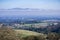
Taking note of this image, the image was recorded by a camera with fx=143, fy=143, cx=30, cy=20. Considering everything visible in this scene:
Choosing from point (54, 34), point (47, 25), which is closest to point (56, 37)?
point (54, 34)

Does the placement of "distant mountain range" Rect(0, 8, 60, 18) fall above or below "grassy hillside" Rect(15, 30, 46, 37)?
above

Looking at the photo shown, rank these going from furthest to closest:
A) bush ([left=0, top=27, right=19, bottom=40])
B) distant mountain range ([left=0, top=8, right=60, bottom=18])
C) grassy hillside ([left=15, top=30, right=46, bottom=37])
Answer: distant mountain range ([left=0, top=8, right=60, bottom=18]) < grassy hillside ([left=15, top=30, right=46, bottom=37]) < bush ([left=0, top=27, right=19, bottom=40])

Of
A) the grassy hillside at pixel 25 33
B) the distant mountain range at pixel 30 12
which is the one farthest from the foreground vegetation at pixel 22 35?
the distant mountain range at pixel 30 12

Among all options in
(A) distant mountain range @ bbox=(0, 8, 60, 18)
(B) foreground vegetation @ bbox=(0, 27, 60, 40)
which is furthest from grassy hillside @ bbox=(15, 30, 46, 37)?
(A) distant mountain range @ bbox=(0, 8, 60, 18)

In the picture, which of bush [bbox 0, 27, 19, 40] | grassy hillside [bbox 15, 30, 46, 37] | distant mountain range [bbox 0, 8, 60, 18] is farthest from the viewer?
distant mountain range [bbox 0, 8, 60, 18]

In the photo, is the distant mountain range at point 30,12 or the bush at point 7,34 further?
the distant mountain range at point 30,12

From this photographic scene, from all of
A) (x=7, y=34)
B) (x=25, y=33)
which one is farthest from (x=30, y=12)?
(x=7, y=34)

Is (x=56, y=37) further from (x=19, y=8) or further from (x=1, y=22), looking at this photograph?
(x=1, y=22)

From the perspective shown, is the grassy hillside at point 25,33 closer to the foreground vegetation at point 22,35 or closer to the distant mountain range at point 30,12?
the foreground vegetation at point 22,35

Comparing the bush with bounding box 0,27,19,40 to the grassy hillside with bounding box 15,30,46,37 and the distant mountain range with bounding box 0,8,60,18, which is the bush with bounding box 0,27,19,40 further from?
the distant mountain range with bounding box 0,8,60,18

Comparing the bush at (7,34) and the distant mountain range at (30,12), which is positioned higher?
the distant mountain range at (30,12)

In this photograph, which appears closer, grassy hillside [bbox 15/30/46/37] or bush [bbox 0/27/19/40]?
bush [bbox 0/27/19/40]
